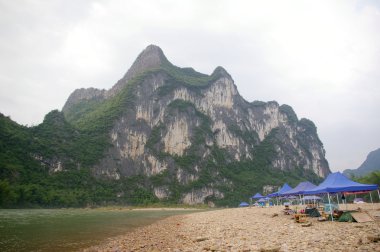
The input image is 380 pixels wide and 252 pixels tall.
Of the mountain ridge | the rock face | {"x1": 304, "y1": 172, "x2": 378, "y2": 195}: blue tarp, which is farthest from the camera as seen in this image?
the rock face

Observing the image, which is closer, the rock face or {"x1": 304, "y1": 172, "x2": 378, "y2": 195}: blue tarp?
{"x1": 304, "y1": 172, "x2": 378, "y2": 195}: blue tarp

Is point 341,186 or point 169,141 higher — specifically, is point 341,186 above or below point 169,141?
below

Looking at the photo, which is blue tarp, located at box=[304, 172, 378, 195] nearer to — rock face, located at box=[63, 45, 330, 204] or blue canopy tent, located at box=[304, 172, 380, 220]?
blue canopy tent, located at box=[304, 172, 380, 220]

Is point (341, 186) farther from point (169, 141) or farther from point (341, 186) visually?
point (169, 141)

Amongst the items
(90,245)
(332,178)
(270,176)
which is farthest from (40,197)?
(270,176)

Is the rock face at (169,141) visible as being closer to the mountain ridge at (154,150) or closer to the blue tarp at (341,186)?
the mountain ridge at (154,150)

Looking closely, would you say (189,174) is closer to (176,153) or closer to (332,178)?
(176,153)

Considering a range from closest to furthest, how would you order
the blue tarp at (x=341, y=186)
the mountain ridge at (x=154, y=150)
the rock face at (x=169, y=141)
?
the blue tarp at (x=341, y=186) < the mountain ridge at (x=154, y=150) < the rock face at (x=169, y=141)

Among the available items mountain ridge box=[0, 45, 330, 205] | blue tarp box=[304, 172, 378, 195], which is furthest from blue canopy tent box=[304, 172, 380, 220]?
mountain ridge box=[0, 45, 330, 205]

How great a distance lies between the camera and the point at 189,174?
16388 centimetres

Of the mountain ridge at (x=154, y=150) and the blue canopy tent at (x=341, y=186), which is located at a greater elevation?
the mountain ridge at (x=154, y=150)

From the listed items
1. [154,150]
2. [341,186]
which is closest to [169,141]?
[154,150]

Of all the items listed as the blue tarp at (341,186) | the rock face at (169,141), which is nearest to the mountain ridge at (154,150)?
the rock face at (169,141)

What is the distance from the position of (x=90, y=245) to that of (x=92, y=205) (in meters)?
100
